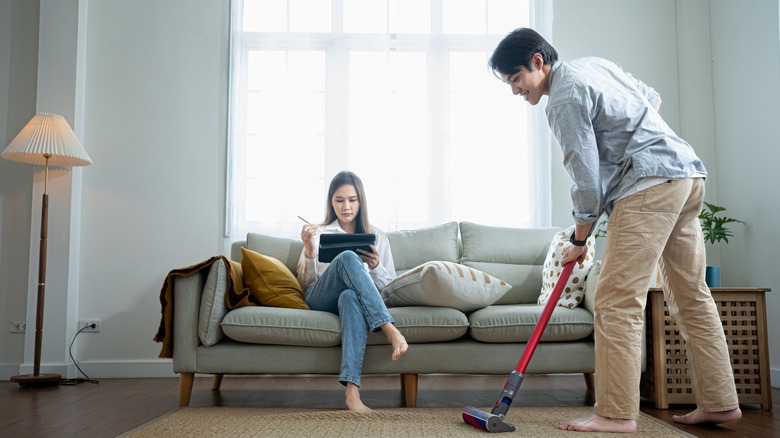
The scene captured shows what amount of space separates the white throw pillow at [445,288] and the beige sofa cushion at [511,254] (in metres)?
0.51

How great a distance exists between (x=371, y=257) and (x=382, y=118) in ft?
4.17

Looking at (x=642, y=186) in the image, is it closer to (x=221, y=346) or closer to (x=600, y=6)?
(x=221, y=346)

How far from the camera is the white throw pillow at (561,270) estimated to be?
2.79m

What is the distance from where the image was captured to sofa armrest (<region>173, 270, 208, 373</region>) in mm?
2576

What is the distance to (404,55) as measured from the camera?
3.97m

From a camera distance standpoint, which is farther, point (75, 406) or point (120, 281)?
point (120, 281)

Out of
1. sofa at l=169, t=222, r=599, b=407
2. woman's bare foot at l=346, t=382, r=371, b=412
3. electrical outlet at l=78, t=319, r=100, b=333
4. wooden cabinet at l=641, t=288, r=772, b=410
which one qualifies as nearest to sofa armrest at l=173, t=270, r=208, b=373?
sofa at l=169, t=222, r=599, b=407

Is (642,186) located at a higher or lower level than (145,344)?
higher

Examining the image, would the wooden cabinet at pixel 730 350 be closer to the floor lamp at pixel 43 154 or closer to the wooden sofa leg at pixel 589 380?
the wooden sofa leg at pixel 589 380

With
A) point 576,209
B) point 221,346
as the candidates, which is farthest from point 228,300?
point 576,209

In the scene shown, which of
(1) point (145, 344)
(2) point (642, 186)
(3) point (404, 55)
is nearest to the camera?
(2) point (642, 186)

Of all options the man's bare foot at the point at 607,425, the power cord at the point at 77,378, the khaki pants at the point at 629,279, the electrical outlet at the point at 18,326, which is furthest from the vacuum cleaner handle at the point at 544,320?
the electrical outlet at the point at 18,326

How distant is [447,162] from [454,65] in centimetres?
60

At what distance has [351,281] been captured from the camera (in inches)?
101
